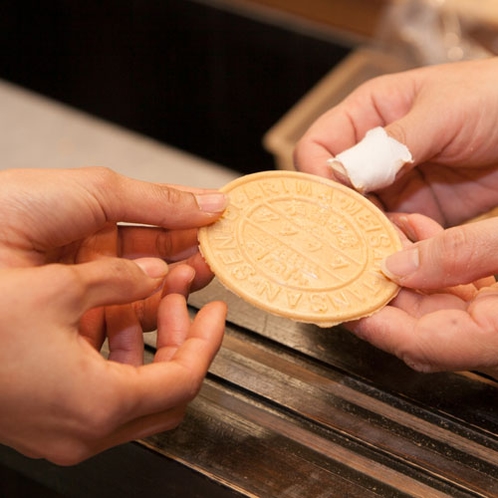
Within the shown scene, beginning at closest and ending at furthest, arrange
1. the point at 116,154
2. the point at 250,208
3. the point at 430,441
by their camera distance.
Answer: the point at 430,441 < the point at 250,208 < the point at 116,154

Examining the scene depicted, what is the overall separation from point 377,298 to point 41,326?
594 mm

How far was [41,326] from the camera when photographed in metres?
0.88

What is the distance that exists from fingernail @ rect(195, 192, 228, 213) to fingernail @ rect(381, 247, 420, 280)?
1.07ft

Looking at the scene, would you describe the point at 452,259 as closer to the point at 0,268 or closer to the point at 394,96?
the point at 394,96

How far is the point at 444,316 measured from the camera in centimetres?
111

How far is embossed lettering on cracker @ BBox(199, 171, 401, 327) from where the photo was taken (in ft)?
3.62

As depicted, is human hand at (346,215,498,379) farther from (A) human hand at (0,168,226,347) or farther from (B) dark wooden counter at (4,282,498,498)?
(A) human hand at (0,168,226,347)

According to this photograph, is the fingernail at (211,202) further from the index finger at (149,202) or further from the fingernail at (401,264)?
the fingernail at (401,264)

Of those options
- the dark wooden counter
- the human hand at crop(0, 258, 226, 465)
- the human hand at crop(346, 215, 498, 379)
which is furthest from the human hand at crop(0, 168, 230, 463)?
the human hand at crop(346, 215, 498, 379)

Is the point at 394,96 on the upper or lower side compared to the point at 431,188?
upper

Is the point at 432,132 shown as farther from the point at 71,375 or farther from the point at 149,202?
the point at 71,375

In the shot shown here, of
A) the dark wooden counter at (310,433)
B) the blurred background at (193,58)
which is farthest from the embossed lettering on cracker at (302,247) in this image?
the blurred background at (193,58)

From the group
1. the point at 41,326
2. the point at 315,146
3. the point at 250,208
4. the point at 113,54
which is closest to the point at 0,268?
the point at 41,326

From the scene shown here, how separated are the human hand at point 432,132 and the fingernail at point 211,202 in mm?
295
